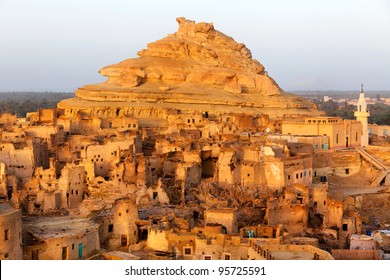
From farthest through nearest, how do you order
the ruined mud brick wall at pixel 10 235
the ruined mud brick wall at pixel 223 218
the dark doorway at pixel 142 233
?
the ruined mud brick wall at pixel 223 218 < the dark doorway at pixel 142 233 < the ruined mud brick wall at pixel 10 235

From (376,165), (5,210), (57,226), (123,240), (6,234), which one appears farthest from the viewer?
(376,165)

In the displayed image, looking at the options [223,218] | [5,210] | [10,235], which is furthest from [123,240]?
[10,235]

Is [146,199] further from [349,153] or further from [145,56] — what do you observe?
[145,56]

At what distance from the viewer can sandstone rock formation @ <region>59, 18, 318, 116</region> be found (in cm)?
5625

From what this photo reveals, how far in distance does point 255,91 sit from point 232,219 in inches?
1457

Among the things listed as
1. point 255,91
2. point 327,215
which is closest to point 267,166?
point 327,215

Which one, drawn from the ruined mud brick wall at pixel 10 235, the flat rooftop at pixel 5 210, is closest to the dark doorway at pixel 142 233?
the flat rooftop at pixel 5 210

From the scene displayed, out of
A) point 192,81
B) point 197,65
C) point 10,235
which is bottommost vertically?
point 10,235

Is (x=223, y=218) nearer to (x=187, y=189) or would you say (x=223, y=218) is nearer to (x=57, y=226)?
(x=57, y=226)

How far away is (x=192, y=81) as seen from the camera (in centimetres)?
6003

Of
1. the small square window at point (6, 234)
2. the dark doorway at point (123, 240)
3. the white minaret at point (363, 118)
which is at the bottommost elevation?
the dark doorway at point (123, 240)

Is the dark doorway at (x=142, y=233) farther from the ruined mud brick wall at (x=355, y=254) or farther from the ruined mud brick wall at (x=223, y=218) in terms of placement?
the ruined mud brick wall at (x=355, y=254)

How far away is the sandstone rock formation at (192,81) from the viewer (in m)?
56.2

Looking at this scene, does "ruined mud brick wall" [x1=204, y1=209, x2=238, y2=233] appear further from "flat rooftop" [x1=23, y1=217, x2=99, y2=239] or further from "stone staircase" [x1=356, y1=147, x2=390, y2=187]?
"stone staircase" [x1=356, y1=147, x2=390, y2=187]
